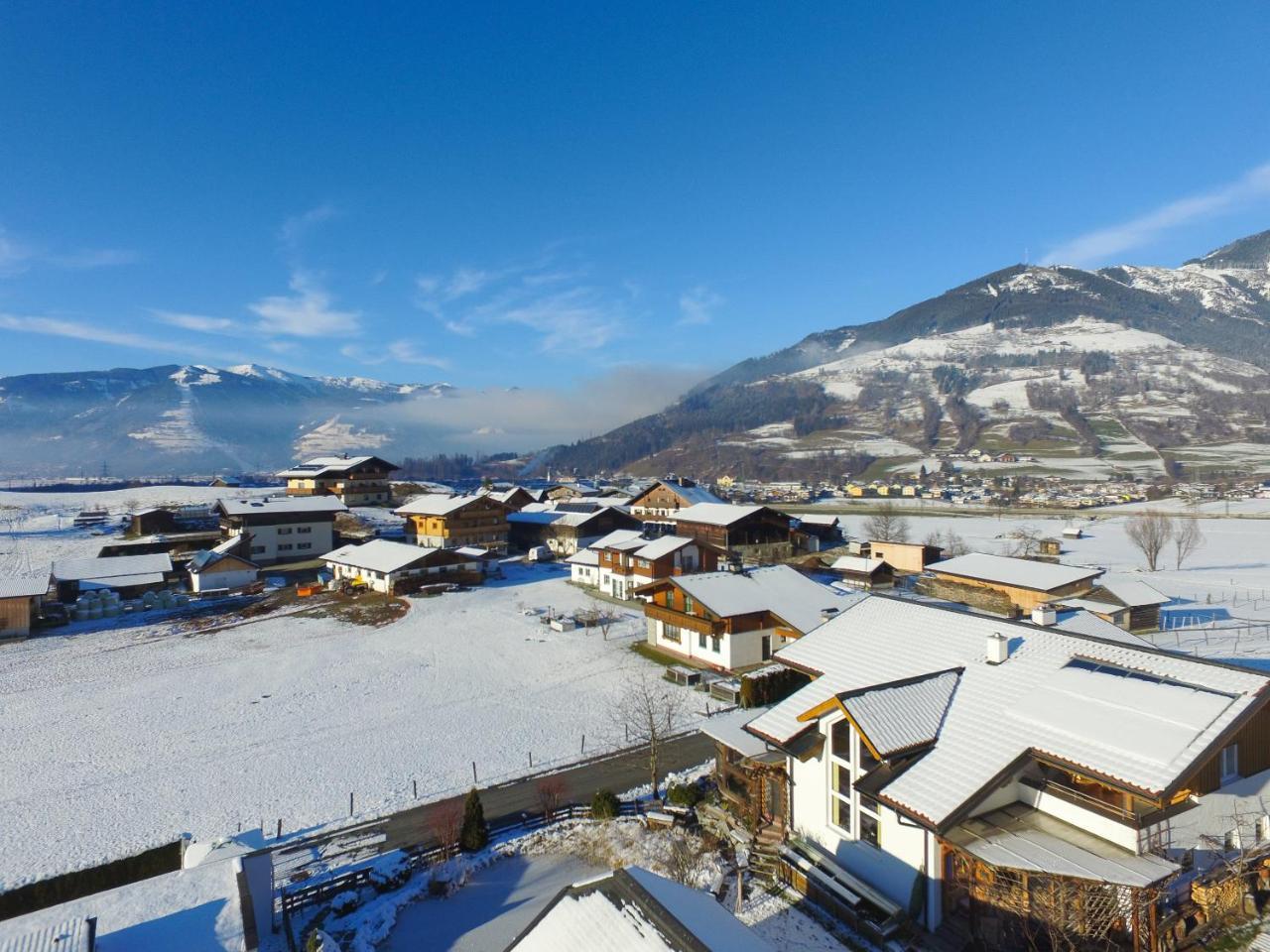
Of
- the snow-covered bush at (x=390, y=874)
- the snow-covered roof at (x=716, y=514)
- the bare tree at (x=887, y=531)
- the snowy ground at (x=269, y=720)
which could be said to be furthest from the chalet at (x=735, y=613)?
the bare tree at (x=887, y=531)

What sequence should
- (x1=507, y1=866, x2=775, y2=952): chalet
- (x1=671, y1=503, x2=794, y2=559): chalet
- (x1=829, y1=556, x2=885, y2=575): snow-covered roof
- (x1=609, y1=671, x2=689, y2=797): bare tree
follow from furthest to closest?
(x1=671, y1=503, x2=794, y2=559): chalet, (x1=829, y1=556, x2=885, y2=575): snow-covered roof, (x1=609, y1=671, x2=689, y2=797): bare tree, (x1=507, y1=866, x2=775, y2=952): chalet

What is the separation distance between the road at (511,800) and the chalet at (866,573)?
113 feet

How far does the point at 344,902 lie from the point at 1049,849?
604 inches

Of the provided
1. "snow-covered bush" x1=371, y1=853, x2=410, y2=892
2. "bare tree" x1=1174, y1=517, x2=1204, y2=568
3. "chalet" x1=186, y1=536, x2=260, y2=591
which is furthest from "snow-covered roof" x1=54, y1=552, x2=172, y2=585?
"bare tree" x1=1174, y1=517, x2=1204, y2=568

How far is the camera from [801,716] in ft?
48.3

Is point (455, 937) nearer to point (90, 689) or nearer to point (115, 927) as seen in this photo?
point (115, 927)

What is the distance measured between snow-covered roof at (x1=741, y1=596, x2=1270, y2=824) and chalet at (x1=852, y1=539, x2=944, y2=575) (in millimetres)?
44897

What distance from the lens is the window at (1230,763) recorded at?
13.1 meters

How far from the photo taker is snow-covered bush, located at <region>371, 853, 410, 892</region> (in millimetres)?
15806

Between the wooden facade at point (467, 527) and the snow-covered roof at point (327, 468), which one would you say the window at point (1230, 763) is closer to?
the wooden facade at point (467, 527)

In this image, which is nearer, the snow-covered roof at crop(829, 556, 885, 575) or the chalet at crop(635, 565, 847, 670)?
the chalet at crop(635, 565, 847, 670)

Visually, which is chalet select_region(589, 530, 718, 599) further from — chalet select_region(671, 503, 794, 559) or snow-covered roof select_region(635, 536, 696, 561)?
chalet select_region(671, 503, 794, 559)

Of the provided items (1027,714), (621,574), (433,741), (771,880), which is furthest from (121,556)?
(1027,714)

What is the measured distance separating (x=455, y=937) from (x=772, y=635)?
21855 millimetres
